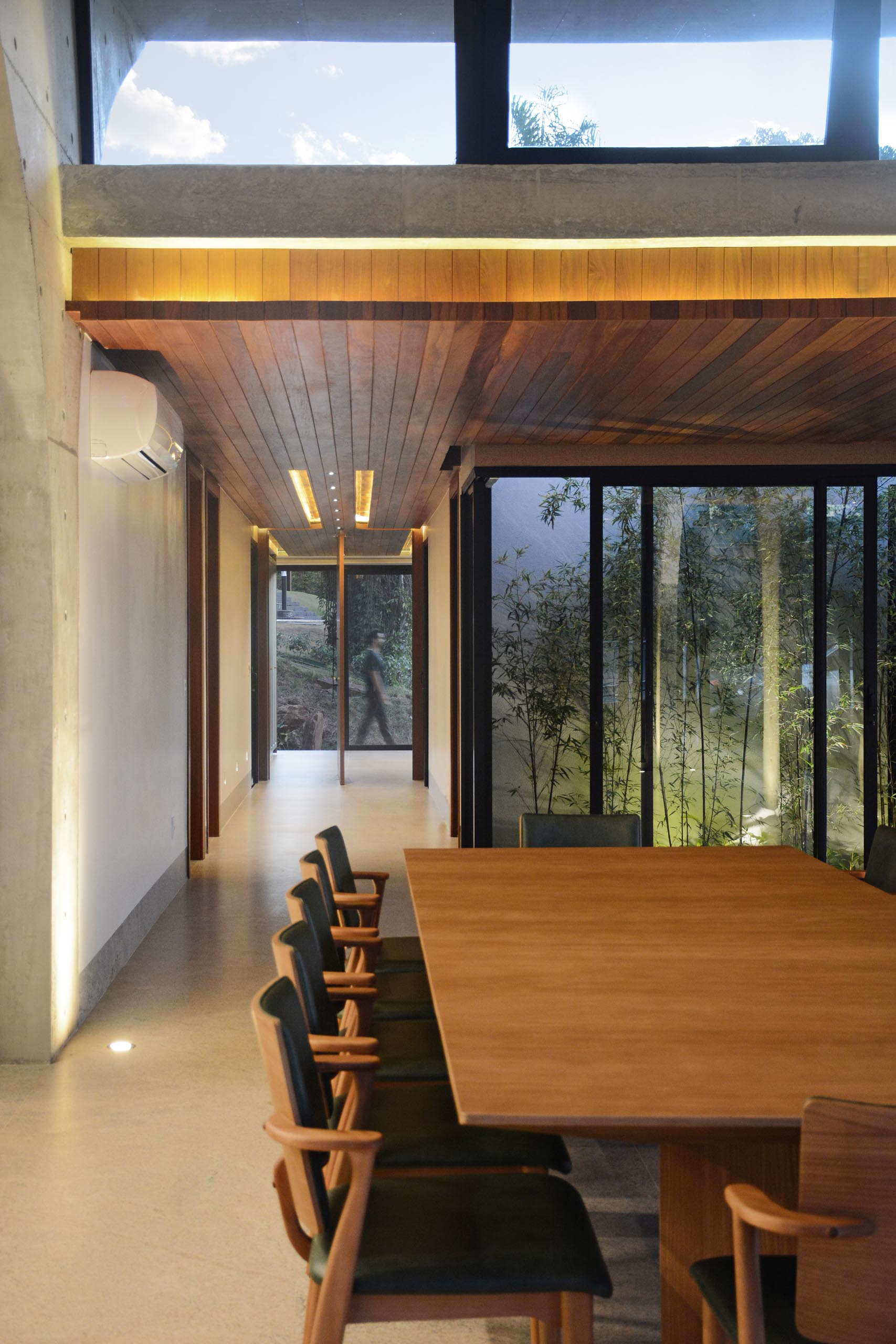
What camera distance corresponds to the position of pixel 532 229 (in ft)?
14.6

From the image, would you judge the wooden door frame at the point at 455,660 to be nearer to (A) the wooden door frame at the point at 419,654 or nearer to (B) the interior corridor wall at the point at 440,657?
(B) the interior corridor wall at the point at 440,657

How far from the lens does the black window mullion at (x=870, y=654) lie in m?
7.04

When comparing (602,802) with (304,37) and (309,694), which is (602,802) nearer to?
(304,37)

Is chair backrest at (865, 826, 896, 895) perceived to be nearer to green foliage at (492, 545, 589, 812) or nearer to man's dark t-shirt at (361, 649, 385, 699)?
green foliage at (492, 545, 589, 812)

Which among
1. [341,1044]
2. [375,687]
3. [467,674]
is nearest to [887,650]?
[467,674]

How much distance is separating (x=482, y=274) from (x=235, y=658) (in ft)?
22.7

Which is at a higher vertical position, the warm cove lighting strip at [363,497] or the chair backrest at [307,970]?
the warm cove lighting strip at [363,497]

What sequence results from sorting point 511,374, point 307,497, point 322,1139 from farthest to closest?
point 307,497, point 511,374, point 322,1139

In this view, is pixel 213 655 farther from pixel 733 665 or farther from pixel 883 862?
pixel 883 862

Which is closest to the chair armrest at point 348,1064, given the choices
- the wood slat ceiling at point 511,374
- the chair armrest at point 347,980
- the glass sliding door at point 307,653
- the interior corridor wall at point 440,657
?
the chair armrest at point 347,980

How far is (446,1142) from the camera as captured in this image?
2.35m

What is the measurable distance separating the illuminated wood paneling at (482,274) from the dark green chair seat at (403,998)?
2715 millimetres

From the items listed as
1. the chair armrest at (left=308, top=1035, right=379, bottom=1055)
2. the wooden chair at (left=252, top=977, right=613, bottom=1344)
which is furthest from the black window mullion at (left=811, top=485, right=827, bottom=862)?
the wooden chair at (left=252, top=977, right=613, bottom=1344)

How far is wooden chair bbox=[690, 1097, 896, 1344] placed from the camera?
151 centimetres
